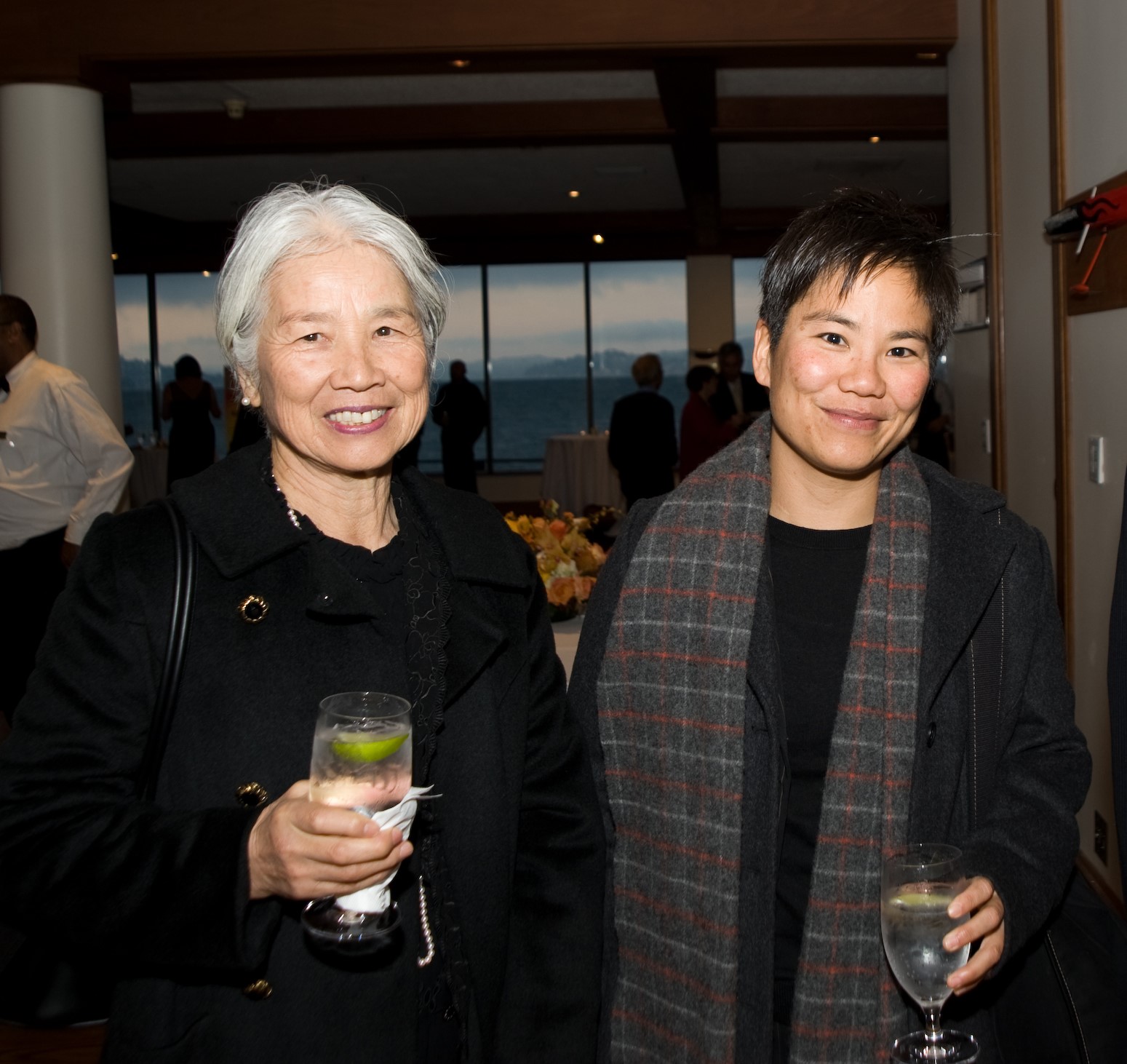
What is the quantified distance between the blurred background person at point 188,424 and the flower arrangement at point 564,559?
237 inches

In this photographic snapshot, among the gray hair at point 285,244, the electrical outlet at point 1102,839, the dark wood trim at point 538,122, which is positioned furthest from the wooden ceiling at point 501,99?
the electrical outlet at point 1102,839

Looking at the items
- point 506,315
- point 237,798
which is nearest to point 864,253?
point 237,798

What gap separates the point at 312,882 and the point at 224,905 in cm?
13

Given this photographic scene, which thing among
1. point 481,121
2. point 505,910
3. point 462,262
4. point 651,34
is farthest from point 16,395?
point 462,262

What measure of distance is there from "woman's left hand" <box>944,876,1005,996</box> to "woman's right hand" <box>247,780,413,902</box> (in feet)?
1.92

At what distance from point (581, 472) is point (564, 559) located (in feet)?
27.3

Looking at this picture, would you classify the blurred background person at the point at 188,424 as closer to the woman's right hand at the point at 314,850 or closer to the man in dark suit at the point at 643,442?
the man in dark suit at the point at 643,442

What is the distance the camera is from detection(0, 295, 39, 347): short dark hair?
402 cm

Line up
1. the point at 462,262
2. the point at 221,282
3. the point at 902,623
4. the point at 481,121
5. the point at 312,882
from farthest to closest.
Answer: the point at 462,262, the point at 481,121, the point at 902,623, the point at 221,282, the point at 312,882

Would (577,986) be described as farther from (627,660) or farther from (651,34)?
(651,34)

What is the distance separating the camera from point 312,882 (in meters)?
1.01

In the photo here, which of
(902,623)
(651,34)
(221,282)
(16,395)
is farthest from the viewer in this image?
(651,34)

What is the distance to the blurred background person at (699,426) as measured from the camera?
7.77m

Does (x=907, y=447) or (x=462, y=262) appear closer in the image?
(x=907, y=447)
